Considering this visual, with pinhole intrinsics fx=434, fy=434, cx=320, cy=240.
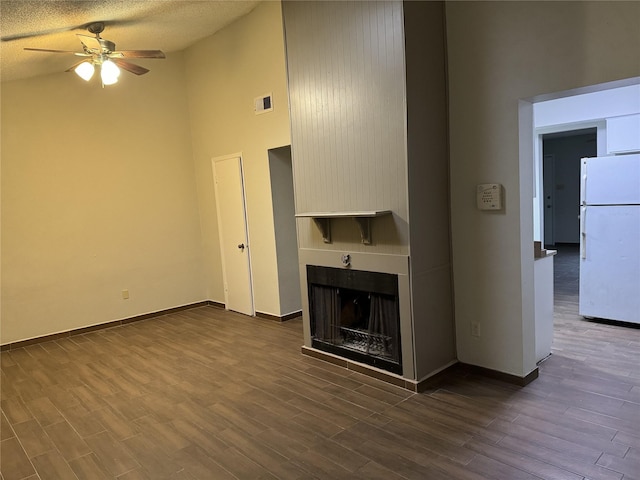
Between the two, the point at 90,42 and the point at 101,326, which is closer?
the point at 90,42

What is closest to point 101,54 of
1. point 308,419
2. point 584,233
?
point 308,419

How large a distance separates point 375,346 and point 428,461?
122 centimetres

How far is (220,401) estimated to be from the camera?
10.5 feet

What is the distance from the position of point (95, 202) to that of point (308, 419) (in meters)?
4.03

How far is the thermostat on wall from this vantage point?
3025 millimetres

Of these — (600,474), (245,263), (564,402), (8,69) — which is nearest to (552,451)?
(600,474)

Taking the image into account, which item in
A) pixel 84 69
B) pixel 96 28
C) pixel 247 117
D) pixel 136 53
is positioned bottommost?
pixel 247 117

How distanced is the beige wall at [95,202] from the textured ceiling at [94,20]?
486mm

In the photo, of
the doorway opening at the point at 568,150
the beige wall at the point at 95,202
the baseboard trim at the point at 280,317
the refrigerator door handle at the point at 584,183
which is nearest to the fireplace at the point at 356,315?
the baseboard trim at the point at 280,317

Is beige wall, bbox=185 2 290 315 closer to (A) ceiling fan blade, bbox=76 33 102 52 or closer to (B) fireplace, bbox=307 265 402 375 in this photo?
(B) fireplace, bbox=307 265 402 375

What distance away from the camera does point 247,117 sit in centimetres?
516

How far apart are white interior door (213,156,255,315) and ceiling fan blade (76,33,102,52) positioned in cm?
189

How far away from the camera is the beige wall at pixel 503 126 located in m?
2.65

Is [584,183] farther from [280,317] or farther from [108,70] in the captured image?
[108,70]
